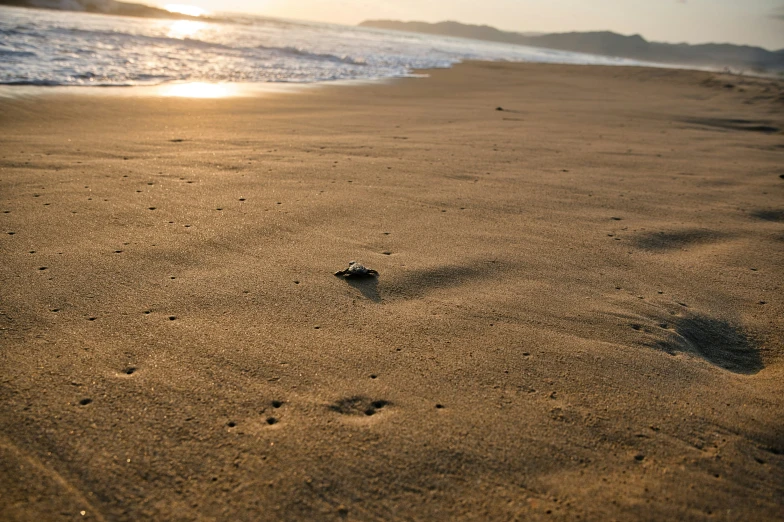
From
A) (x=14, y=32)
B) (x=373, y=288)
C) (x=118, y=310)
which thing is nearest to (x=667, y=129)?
(x=373, y=288)

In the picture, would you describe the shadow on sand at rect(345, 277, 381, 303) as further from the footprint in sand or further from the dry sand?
the footprint in sand

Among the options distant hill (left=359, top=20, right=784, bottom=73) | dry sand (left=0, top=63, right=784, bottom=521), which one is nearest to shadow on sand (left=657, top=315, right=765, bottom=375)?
dry sand (left=0, top=63, right=784, bottom=521)

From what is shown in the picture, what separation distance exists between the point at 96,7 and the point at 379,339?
26.4 m

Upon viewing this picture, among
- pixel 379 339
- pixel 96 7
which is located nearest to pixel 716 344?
pixel 379 339

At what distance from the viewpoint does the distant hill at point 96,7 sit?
19948mm

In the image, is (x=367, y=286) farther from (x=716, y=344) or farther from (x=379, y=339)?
(x=716, y=344)

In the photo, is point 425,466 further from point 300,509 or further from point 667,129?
point 667,129

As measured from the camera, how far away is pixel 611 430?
157 cm

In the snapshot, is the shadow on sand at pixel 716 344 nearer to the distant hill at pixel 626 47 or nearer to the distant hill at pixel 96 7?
the distant hill at pixel 96 7

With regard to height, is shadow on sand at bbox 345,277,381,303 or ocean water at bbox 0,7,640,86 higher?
ocean water at bbox 0,7,640,86

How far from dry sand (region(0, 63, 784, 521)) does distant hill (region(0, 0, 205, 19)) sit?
2096 centimetres

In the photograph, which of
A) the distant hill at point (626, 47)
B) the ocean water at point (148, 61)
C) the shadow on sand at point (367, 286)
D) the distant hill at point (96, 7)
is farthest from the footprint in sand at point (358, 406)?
the distant hill at point (626, 47)

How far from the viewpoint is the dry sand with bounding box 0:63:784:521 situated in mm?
1352

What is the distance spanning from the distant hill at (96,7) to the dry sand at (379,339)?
68.8ft
